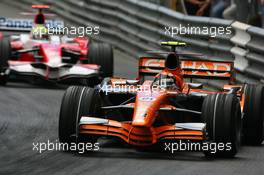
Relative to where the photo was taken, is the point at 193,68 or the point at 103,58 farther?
the point at 103,58

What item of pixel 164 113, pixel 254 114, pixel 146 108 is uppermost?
pixel 146 108

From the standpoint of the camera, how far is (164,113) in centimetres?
1109

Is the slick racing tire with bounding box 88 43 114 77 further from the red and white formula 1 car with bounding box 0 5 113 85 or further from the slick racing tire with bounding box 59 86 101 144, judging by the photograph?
the slick racing tire with bounding box 59 86 101 144

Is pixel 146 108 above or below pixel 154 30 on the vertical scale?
above

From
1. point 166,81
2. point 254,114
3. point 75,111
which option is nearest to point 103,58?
point 166,81

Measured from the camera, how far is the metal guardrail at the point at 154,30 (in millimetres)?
16250

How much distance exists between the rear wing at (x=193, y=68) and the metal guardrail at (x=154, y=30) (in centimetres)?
277

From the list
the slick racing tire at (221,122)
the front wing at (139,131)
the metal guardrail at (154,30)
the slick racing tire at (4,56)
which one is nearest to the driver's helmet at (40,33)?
the slick racing tire at (4,56)

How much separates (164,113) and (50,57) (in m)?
6.75

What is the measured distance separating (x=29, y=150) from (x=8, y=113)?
323 centimetres

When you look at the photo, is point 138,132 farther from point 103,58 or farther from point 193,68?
point 103,58

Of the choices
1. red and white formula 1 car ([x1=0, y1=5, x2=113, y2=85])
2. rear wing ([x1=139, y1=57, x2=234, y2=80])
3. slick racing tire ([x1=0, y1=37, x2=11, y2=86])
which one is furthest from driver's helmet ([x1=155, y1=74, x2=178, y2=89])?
slick racing tire ([x1=0, y1=37, x2=11, y2=86])

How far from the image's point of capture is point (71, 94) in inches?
433

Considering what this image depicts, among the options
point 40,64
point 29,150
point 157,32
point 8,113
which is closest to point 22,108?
point 8,113
